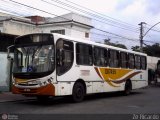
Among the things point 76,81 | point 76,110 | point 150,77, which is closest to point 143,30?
point 150,77

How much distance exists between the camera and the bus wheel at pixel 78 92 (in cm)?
1716

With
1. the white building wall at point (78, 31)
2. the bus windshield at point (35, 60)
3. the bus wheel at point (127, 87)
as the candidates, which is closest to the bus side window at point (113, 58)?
the bus wheel at point (127, 87)

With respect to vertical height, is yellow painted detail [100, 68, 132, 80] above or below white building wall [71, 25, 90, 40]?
below

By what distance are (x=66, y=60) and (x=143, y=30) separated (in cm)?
2989

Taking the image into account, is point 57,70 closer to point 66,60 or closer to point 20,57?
point 66,60

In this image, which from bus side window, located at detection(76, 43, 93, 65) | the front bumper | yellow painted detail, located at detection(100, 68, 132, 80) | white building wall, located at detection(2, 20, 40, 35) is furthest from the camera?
white building wall, located at detection(2, 20, 40, 35)

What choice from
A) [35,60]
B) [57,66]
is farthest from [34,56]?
[57,66]

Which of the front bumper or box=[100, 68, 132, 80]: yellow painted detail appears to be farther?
box=[100, 68, 132, 80]: yellow painted detail

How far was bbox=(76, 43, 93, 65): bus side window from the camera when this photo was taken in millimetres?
17642

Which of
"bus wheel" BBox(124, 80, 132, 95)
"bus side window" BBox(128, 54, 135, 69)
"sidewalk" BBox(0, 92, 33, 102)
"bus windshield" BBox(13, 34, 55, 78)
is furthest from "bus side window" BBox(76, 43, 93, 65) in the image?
"bus side window" BBox(128, 54, 135, 69)

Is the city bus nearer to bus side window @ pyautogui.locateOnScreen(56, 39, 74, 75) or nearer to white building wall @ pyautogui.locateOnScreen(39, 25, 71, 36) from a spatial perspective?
bus side window @ pyautogui.locateOnScreen(56, 39, 74, 75)

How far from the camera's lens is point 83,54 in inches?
714

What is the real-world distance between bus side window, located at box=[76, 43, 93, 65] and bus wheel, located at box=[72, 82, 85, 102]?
41.5 inches

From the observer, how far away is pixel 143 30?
45.1 meters
